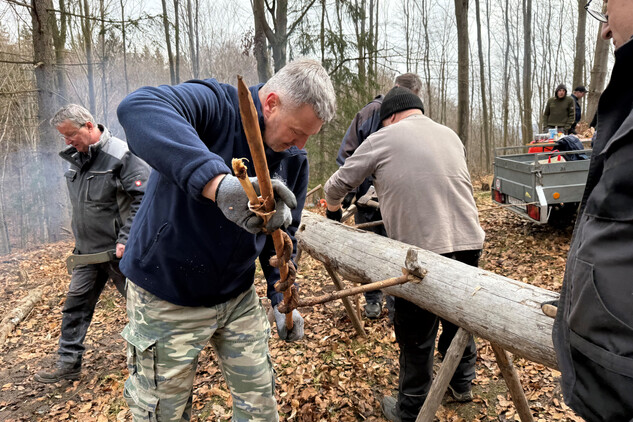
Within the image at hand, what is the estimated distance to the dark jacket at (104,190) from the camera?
3668 mm

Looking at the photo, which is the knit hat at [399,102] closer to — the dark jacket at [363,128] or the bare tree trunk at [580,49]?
the dark jacket at [363,128]

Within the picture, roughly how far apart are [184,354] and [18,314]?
5054mm

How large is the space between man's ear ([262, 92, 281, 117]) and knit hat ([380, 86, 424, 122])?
1514 mm

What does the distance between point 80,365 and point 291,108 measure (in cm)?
374

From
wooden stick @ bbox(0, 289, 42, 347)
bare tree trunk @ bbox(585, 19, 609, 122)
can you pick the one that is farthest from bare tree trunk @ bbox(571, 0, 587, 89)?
wooden stick @ bbox(0, 289, 42, 347)

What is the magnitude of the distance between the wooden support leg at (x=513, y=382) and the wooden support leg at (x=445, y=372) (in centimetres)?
26

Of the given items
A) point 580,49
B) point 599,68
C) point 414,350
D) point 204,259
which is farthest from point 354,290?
point 580,49

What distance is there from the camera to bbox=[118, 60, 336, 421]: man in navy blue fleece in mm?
1714

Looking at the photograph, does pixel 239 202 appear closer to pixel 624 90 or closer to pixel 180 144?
pixel 180 144

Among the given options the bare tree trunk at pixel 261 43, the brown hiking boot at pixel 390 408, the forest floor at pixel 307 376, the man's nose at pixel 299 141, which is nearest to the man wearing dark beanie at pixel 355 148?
the forest floor at pixel 307 376

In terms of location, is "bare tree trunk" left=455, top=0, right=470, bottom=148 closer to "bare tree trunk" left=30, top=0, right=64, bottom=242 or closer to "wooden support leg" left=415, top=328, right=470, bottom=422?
"wooden support leg" left=415, top=328, right=470, bottom=422

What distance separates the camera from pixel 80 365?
12.7 feet

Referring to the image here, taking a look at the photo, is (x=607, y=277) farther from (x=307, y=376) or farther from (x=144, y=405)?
(x=307, y=376)

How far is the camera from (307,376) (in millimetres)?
3621
